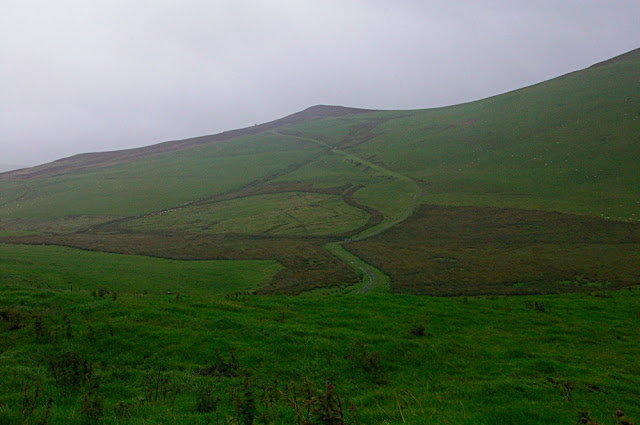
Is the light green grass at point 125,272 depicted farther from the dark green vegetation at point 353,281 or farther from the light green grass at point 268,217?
the light green grass at point 268,217

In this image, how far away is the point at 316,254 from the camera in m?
48.9

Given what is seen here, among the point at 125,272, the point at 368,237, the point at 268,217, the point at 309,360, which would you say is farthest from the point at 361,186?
the point at 309,360

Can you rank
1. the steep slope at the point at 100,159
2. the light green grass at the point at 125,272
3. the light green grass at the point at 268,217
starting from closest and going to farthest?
the light green grass at the point at 125,272 < the light green grass at the point at 268,217 < the steep slope at the point at 100,159

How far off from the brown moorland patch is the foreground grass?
14813 mm

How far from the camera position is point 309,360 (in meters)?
12.2

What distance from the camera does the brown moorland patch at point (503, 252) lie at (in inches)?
1351

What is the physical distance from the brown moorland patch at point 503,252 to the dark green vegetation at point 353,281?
1.25 feet

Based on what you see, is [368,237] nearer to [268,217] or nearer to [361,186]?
[268,217]

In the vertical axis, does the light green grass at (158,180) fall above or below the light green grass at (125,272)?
above

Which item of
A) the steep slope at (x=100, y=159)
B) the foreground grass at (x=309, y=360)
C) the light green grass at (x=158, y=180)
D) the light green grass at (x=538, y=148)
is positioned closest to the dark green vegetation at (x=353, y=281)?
the foreground grass at (x=309, y=360)

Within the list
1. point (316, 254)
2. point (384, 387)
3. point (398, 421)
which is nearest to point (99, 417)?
point (398, 421)

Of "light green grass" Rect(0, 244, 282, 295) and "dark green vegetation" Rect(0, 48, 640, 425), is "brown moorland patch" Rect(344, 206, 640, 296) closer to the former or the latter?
"dark green vegetation" Rect(0, 48, 640, 425)

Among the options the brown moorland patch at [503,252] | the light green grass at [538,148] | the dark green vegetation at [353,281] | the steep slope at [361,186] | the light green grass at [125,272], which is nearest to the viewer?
the dark green vegetation at [353,281]

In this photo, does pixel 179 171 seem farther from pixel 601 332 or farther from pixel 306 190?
pixel 601 332
